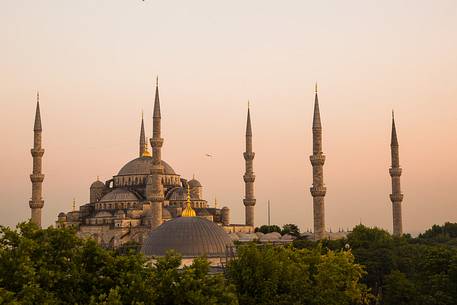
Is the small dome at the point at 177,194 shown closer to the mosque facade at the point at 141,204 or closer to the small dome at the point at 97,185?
the mosque facade at the point at 141,204

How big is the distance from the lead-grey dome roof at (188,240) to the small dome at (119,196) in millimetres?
24562

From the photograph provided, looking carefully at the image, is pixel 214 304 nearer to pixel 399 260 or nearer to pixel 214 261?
pixel 214 261

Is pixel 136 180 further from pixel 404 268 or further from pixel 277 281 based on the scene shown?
pixel 277 281

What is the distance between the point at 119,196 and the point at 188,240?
27.9 metres

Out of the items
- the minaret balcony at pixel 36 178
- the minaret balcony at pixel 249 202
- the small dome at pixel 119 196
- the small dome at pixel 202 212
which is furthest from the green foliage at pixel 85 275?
the small dome at pixel 119 196

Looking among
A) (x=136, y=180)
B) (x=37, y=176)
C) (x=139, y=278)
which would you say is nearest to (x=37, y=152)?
(x=37, y=176)

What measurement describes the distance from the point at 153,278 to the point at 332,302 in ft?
30.0

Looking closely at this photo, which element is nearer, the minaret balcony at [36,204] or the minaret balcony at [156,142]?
the minaret balcony at [156,142]

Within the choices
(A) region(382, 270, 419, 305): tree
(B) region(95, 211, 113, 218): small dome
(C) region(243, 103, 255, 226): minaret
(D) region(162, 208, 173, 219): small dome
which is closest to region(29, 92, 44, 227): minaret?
(B) region(95, 211, 113, 218): small dome

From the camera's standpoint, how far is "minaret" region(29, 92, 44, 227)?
57.0 metres

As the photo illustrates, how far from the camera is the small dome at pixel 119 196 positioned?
65438 millimetres

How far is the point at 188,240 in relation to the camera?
3916cm

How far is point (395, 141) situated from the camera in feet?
196

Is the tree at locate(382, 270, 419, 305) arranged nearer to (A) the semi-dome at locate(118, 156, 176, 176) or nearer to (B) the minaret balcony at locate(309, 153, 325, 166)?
(B) the minaret balcony at locate(309, 153, 325, 166)
